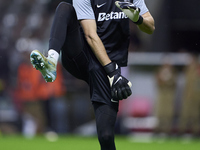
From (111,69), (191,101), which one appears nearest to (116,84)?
(111,69)

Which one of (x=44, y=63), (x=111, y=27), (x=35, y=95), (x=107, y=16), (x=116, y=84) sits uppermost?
(x=107, y=16)

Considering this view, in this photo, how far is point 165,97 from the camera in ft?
35.8

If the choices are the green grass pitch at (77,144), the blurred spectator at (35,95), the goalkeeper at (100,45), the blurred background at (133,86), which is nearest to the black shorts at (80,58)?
the goalkeeper at (100,45)

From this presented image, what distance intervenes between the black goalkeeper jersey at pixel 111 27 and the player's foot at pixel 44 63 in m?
0.65

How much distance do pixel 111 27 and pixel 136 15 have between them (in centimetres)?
34

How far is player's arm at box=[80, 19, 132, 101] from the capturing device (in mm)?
4473

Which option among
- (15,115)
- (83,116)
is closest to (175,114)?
(83,116)

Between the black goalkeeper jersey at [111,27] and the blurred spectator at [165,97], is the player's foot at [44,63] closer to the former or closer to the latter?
the black goalkeeper jersey at [111,27]

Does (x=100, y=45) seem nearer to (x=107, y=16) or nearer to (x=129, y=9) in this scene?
(x=107, y=16)

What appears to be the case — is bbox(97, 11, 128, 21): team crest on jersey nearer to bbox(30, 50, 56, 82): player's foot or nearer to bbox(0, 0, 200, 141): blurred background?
bbox(30, 50, 56, 82): player's foot

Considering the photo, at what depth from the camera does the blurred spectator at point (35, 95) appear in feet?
35.7

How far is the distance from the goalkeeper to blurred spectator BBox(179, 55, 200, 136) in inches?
238

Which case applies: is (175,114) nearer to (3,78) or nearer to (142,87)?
(142,87)

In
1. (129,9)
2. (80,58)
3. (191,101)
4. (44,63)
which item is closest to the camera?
(44,63)
